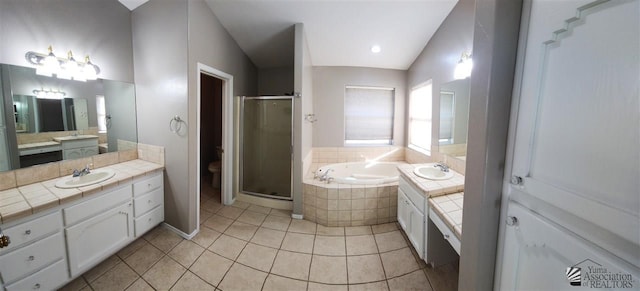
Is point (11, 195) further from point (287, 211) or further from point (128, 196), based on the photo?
point (287, 211)

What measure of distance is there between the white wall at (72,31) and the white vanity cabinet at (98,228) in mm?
1215

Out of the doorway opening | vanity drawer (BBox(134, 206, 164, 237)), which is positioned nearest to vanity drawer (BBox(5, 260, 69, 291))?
vanity drawer (BBox(134, 206, 164, 237))

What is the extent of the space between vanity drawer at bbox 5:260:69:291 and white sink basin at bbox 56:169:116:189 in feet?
1.81

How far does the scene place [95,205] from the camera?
1.64 m

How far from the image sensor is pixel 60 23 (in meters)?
1.77

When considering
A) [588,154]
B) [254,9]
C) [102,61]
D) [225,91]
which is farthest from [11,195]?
[588,154]

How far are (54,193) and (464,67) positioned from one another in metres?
3.55

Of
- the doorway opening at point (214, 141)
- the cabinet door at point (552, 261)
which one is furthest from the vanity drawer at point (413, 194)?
the doorway opening at point (214, 141)

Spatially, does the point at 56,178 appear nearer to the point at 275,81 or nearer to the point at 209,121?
the point at 209,121

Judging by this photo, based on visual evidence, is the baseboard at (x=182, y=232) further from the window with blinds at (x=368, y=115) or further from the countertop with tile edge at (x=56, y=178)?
the window with blinds at (x=368, y=115)

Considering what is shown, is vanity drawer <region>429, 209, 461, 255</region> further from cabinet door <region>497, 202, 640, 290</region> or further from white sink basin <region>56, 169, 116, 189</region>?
white sink basin <region>56, 169, 116, 189</region>

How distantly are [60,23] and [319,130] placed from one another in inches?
117

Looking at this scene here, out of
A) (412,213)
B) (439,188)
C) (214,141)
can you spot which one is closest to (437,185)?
(439,188)

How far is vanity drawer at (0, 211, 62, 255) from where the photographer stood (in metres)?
1.24
